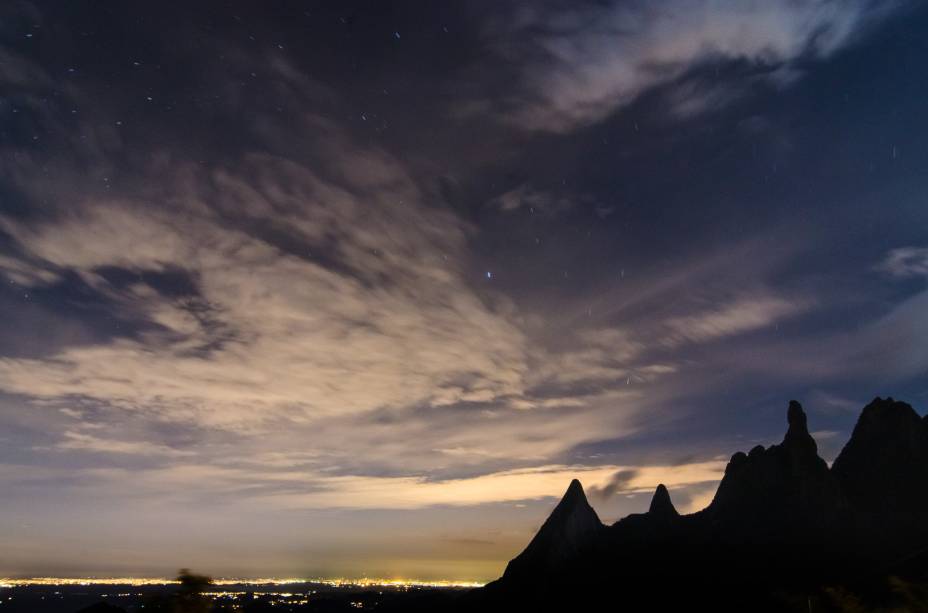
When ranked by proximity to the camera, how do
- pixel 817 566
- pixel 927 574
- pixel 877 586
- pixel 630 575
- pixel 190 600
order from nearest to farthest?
pixel 190 600, pixel 927 574, pixel 877 586, pixel 817 566, pixel 630 575

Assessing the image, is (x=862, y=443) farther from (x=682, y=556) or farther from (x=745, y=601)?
(x=745, y=601)

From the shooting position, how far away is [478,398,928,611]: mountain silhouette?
12456 centimetres

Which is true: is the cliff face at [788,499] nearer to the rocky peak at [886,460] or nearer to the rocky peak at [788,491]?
the rocky peak at [788,491]

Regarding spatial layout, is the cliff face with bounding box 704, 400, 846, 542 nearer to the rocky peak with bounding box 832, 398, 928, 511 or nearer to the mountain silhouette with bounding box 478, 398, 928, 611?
the mountain silhouette with bounding box 478, 398, 928, 611

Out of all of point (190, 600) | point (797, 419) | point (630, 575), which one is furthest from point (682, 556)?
point (190, 600)

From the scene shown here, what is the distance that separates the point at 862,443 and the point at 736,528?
52132mm

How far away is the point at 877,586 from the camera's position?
342 feet

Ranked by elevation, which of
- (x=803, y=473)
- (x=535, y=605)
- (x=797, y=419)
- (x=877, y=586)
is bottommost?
(x=535, y=605)

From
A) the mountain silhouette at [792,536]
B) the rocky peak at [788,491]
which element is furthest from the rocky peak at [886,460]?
the rocky peak at [788,491]

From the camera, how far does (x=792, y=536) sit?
160 m

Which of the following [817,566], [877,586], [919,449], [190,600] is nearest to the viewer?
[190,600]

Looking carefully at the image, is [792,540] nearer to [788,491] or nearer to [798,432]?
[788,491]

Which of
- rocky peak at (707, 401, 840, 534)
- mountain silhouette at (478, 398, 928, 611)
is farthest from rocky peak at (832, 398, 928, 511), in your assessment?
rocky peak at (707, 401, 840, 534)

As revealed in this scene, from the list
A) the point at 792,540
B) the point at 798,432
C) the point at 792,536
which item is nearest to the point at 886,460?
the point at 798,432
